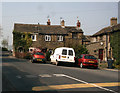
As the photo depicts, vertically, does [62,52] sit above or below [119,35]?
below

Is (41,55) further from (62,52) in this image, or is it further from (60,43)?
(60,43)

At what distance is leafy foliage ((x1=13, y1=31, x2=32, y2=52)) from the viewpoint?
46.1m

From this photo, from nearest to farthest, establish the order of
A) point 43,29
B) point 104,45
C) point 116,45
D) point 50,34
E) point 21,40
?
point 116,45, point 104,45, point 21,40, point 50,34, point 43,29

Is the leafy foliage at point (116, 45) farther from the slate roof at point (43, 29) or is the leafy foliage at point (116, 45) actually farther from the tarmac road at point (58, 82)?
the slate roof at point (43, 29)

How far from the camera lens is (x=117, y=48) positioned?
28.6m

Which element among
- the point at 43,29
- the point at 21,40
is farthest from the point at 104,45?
the point at 21,40

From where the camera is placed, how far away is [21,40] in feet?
151

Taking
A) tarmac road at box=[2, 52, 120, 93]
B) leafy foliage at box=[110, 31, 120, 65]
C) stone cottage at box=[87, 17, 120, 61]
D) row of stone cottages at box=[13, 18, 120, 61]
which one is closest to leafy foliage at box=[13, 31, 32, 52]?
row of stone cottages at box=[13, 18, 120, 61]

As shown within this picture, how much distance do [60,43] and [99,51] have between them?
14534 mm

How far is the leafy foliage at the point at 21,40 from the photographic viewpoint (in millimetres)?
46125

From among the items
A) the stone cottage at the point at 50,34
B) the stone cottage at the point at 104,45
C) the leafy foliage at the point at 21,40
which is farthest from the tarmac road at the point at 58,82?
the stone cottage at the point at 50,34

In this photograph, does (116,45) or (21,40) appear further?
(21,40)

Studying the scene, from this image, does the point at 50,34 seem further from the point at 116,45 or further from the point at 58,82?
the point at 58,82

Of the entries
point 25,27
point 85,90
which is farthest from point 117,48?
point 25,27
